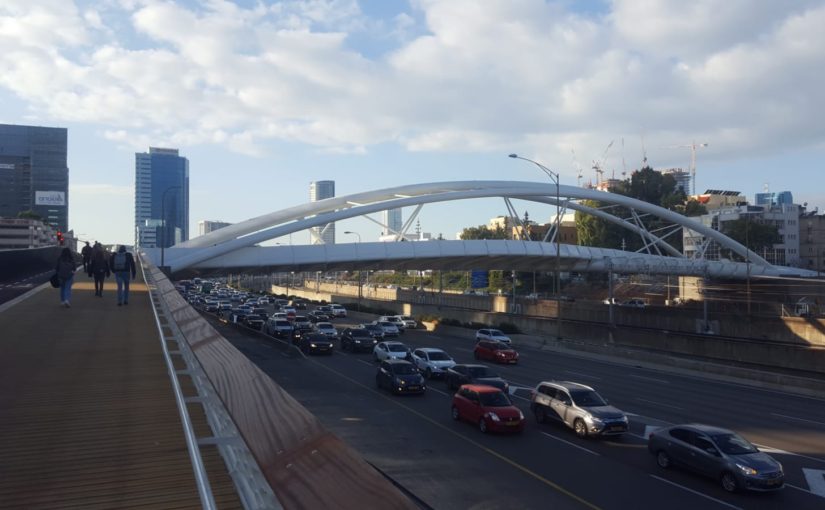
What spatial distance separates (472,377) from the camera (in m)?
26.0

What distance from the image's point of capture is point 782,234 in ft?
363

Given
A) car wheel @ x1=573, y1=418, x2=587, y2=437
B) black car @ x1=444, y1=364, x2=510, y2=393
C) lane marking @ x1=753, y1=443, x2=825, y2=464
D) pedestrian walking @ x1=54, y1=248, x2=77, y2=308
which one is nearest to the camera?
pedestrian walking @ x1=54, y1=248, x2=77, y2=308

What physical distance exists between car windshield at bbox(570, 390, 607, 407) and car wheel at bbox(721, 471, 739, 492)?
547 cm

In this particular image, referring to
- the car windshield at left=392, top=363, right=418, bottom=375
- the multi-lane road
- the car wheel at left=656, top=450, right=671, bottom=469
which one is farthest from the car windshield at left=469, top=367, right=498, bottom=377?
the car wheel at left=656, top=450, right=671, bottom=469

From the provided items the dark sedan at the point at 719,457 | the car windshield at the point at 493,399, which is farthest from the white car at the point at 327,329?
the dark sedan at the point at 719,457

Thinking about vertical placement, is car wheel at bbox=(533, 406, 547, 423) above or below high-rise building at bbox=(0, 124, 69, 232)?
below

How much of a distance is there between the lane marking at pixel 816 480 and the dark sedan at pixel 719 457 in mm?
623

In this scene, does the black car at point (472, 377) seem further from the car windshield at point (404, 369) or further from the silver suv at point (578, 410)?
the silver suv at point (578, 410)

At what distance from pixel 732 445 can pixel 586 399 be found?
5524 mm

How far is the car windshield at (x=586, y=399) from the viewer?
1942 cm

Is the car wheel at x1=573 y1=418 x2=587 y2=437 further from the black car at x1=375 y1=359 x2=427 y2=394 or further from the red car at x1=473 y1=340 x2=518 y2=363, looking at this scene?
the red car at x1=473 y1=340 x2=518 y2=363

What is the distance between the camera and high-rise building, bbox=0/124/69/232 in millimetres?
138000

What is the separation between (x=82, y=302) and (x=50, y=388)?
12310mm

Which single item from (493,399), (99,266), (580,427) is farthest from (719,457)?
(99,266)
